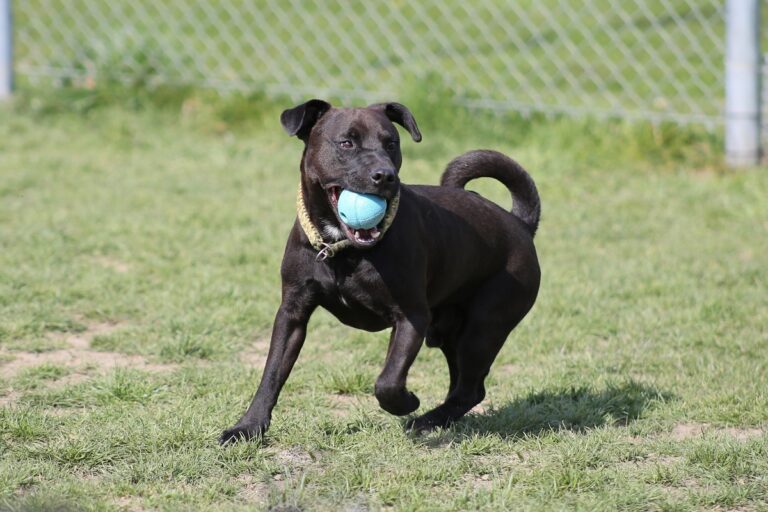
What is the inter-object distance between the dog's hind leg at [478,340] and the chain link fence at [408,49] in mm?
4404

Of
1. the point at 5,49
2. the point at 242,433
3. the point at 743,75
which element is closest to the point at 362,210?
the point at 242,433

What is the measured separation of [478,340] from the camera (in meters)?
4.20

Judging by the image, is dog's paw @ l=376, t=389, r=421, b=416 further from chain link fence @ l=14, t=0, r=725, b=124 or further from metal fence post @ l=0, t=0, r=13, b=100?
metal fence post @ l=0, t=0, r=13, b=100

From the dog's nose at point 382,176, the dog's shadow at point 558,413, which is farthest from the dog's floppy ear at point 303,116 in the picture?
the dog's shadow at point 558,413

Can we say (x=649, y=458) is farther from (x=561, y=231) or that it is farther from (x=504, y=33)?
(x=504, y=33)

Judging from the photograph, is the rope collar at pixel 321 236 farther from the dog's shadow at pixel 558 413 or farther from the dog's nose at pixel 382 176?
the dog's shadow at pixel 558 413

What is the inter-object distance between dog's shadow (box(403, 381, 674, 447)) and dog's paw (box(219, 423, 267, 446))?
1.81 feet

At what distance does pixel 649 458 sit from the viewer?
3871 mm

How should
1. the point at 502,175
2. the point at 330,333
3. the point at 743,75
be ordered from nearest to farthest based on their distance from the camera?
the point at 502,175 → the point at 330,333 → the point at 743,75

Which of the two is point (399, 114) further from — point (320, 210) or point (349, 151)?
point (320, 210)

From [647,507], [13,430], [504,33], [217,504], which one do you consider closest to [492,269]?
[647,507]

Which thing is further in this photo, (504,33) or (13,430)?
(504,33)

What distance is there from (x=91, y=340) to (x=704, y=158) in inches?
185

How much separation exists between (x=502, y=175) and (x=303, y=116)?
3.23 ft
